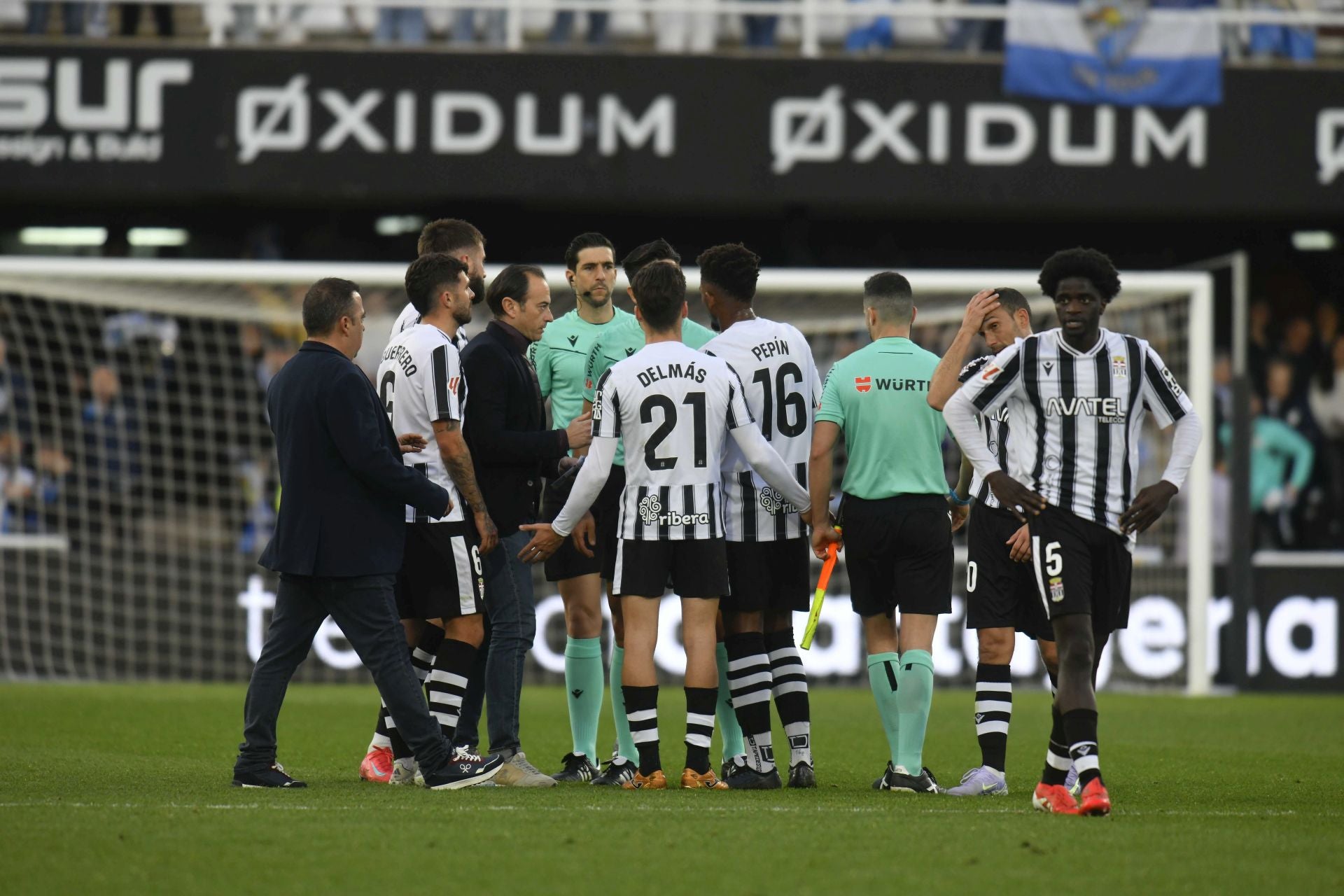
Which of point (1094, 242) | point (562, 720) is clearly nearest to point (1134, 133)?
point (1094, 242)

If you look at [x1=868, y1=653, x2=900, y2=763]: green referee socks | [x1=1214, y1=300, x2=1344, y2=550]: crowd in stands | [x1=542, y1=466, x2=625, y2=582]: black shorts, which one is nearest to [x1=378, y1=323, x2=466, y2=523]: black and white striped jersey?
[x1=542, y1=466, x2=625, y2=582]: black shorts

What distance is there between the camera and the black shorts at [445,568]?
684 centimetres

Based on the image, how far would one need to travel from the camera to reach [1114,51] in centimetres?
1486

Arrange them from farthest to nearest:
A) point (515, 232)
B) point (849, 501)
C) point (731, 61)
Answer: point (515, 232) → point (731, 61) → point (849, 501)

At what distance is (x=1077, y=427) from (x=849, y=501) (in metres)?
Answer: 1.23

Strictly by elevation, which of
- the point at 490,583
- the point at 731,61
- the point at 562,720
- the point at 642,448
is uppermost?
the point at 731,61

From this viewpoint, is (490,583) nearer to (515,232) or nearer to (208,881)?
(208,881)

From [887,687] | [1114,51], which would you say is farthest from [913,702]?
[1114,51]

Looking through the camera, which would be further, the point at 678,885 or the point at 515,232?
the point at 515,232

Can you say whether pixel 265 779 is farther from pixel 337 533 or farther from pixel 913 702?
pixel 913 702

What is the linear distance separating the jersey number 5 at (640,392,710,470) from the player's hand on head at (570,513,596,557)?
0.49 metres

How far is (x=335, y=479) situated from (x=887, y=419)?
213 cm

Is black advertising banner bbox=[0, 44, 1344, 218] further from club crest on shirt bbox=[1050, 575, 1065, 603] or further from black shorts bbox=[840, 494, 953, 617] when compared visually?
club crest on shirt bbox=[1050, 575, 1065, 603]

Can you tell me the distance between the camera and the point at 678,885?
454 centimetres
